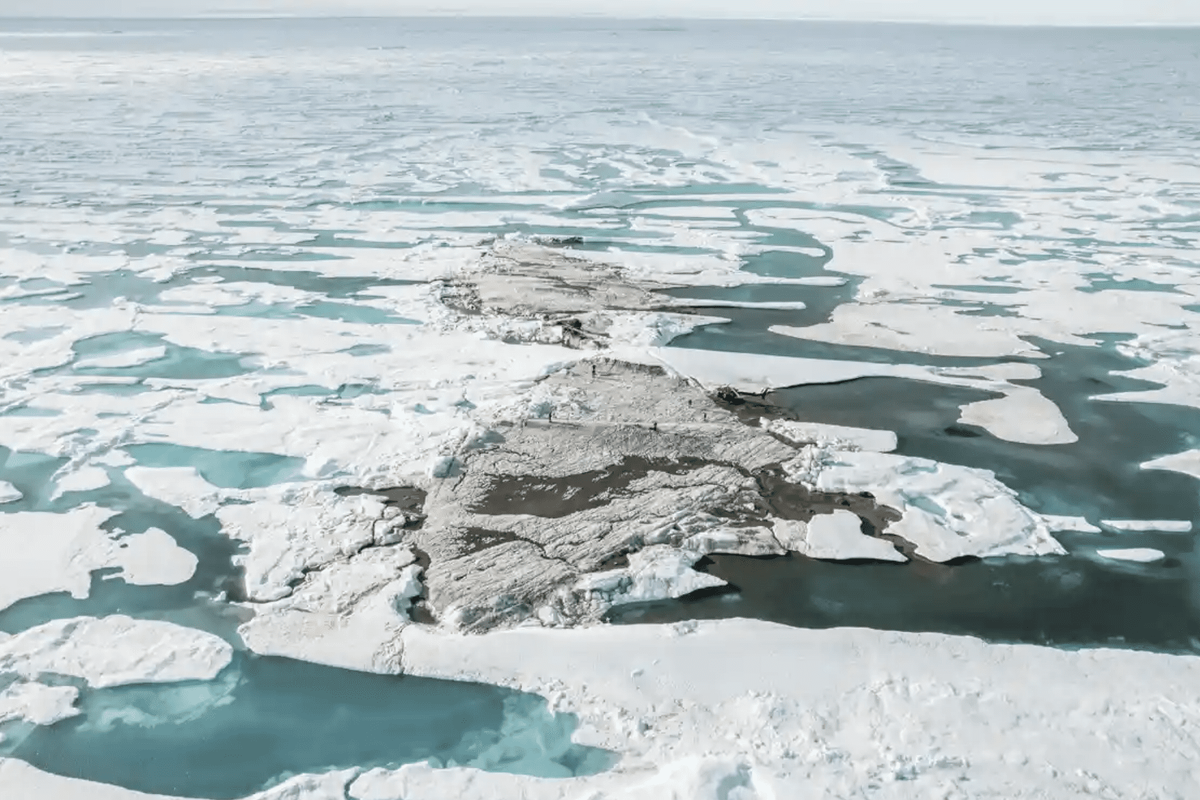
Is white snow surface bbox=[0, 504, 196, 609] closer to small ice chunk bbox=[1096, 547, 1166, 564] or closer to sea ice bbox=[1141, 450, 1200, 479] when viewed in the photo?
small ice chunk bbox=[1096, 547, 1166, 564]

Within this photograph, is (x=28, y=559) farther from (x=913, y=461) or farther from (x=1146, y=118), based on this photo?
(x=1146, y=118)

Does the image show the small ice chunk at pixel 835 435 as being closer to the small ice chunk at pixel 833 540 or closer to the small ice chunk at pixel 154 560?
the small ice chunk at pixel 833 540

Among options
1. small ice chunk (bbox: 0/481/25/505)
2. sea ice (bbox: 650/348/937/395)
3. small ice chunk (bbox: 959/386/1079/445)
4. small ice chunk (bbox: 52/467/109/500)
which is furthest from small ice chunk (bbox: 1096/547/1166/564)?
small ice chunk (bbox: 0/481/25/505)

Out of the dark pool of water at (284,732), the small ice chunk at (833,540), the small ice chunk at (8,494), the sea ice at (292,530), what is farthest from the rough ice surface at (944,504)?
the small ice chunk at (8,494)

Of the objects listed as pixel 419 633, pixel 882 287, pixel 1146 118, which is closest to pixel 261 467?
pixel 419 633

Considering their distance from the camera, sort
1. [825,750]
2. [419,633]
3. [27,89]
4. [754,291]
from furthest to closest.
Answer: [27,89] < [754,291] < [419,633] < [825,750]
